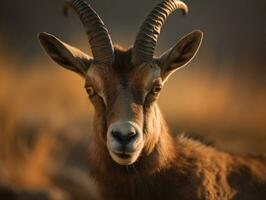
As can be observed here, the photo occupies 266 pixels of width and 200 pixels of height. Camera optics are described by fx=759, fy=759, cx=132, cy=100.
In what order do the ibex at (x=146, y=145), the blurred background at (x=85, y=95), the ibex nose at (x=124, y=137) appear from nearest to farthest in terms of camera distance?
the ibex nose at (x=124, y=137)
the ibex at (x=146, y=145)
the blurred background at (x=85, y=95)

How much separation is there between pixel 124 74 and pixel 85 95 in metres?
10.8

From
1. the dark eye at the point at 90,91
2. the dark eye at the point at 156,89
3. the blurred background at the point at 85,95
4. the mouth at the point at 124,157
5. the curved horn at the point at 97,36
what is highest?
the curved horn at the point at 97,36

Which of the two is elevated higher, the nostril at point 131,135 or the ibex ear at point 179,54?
the ibex ear at point 179,54

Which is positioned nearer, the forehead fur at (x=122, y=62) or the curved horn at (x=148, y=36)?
the forehead fur at (x=122, y=62)

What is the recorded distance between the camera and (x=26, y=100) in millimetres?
19312

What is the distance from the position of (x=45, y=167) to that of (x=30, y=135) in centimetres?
177

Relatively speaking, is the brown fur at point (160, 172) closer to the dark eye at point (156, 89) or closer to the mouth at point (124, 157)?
the dark eye at point (156, 89)

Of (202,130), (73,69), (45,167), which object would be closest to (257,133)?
(202,130)

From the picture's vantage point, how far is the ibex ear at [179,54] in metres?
9.09

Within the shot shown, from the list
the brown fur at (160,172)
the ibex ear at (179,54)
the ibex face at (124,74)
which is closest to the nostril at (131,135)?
the ibex face at (124,74)

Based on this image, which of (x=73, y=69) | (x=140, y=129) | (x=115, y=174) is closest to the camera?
(x=140, y=129)

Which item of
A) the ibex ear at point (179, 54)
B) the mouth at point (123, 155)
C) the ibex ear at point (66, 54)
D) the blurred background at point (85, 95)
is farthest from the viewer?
the blurred background at point (85, 95)

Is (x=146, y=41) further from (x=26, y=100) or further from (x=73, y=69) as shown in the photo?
(x=26, y=100)

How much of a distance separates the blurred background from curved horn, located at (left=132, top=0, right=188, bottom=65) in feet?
20.4
